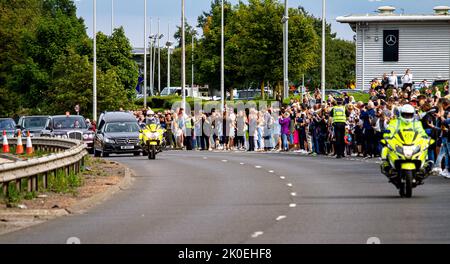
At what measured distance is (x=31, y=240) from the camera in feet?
52.8

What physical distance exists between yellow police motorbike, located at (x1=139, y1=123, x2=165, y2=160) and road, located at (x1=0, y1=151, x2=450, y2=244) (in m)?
11.0

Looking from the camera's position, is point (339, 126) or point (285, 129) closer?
point (339, 126)

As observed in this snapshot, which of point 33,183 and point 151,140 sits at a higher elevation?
point 151,140

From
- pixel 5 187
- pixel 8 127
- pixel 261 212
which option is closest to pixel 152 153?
pixel 5 187

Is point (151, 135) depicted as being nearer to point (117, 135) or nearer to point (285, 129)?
point (117, 135)

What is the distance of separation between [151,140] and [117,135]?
225 inches

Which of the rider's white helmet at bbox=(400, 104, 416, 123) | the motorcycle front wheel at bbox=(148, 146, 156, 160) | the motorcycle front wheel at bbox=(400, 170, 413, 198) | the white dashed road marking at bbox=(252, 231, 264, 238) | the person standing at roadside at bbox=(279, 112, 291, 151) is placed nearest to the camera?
the white dashed road marking at bbox=(252, 231, 264, 238)

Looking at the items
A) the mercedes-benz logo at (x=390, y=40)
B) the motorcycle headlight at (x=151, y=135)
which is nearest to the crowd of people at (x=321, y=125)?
the motorcycle headlight at (x=151, y=135)

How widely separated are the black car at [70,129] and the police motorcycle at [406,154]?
31560 mm

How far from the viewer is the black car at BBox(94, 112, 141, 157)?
157ft

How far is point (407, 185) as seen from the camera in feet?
74.0

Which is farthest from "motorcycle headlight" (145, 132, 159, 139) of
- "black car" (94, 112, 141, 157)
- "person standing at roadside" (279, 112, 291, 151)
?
"person standing at roadside" (279, 112, 291, 151)

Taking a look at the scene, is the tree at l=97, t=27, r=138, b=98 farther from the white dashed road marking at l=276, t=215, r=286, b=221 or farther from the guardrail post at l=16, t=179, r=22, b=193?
the white dashed road marking at l=276, t=215, r=286, b=221
